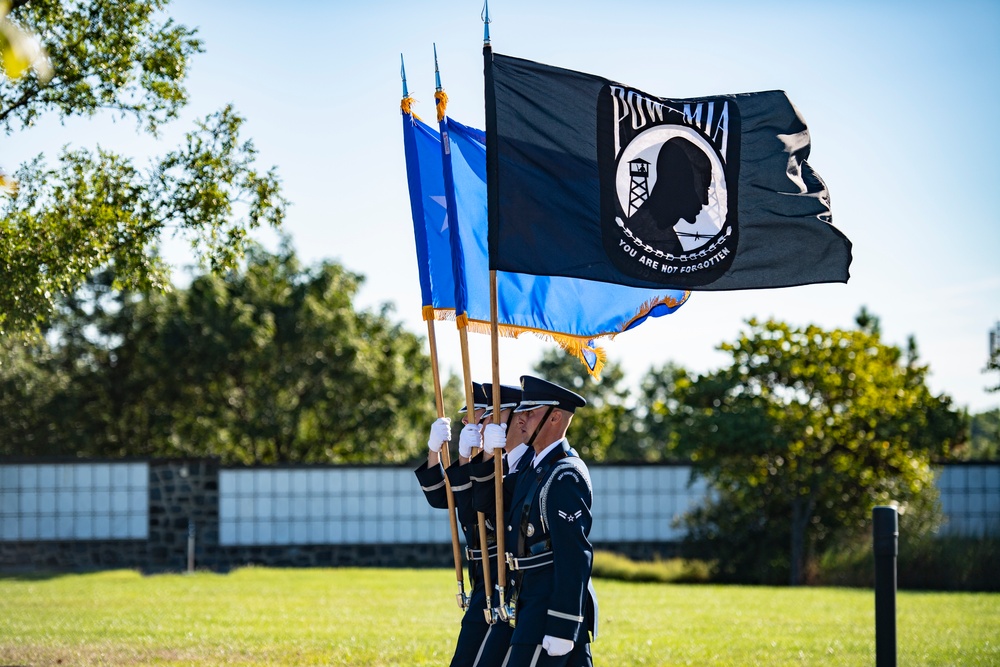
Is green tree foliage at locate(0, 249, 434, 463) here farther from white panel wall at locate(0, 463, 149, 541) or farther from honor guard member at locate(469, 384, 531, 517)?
honor guard member at locate(469, 384, 531, 517)

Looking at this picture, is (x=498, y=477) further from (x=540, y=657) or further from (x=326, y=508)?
(x=326, y=508)

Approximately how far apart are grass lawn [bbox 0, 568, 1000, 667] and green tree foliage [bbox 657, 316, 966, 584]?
2.25m

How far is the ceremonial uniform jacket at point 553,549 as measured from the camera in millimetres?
5527

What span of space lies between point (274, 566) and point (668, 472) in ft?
24.4

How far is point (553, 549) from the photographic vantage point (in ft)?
18.6

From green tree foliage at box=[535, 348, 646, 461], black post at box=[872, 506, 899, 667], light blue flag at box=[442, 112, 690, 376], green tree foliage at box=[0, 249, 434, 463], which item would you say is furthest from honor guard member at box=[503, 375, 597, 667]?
green tree foliage at box=[535, 348, 646, 461]

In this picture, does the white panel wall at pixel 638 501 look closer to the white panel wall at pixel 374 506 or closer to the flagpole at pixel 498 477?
the white panel wall at pixel 374 506

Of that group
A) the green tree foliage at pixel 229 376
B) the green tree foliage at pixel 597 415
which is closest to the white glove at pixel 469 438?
the green tree foliage at pixel 229 376

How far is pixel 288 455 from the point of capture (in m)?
29.4

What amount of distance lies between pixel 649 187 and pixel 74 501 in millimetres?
16824

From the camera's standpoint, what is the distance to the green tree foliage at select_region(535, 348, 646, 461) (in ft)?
122

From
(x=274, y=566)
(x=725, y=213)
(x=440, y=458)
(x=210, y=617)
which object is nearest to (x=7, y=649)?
(x=210, y=617)

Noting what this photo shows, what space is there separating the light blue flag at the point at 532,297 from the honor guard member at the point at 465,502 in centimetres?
89

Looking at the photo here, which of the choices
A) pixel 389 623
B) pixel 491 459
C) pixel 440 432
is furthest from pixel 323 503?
pixel 491 459
